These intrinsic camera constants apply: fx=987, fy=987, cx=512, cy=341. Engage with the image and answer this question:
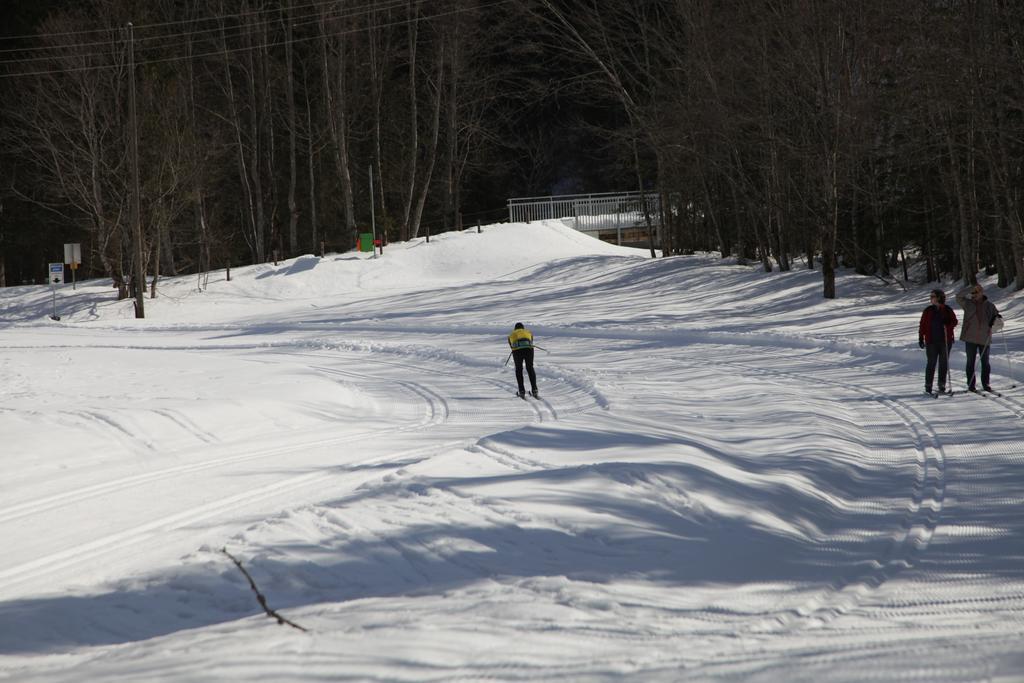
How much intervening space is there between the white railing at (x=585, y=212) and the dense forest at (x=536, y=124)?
2.06 m

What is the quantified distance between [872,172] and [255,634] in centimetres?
Answer: 2643

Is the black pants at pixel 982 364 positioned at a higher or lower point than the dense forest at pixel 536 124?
lower

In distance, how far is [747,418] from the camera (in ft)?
47.2

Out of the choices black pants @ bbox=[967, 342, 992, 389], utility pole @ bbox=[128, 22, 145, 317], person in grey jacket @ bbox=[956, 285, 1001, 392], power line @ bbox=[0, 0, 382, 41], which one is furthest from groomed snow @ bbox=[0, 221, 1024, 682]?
power line @ bbox=[0, 0, 382, 41]

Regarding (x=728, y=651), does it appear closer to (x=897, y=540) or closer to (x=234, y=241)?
(x=897, y=540)

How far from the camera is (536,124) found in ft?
225

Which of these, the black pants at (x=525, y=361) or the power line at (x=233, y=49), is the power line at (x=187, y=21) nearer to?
the power line at (x=233, y=49)

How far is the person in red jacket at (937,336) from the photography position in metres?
15.7

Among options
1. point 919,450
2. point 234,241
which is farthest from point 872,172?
point 234,241

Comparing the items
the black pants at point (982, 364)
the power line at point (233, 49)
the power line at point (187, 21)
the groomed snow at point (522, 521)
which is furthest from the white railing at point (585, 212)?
the black pants at point (982, 364)

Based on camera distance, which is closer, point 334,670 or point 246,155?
point 334,670

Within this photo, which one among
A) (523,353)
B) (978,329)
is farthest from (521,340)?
(978,329)

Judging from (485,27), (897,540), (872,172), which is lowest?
(897,540)

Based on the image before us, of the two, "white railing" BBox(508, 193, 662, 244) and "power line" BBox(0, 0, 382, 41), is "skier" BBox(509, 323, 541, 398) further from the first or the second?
"white railing" BBox(508, 193, 662, 244)
